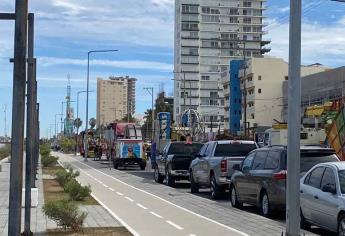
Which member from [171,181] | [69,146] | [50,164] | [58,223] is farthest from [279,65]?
[58,223]

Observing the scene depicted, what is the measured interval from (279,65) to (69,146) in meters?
43.8

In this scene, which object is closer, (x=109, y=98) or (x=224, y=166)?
(x=224, y=166)

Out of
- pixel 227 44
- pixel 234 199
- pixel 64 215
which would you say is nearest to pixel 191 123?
pixel 234 199

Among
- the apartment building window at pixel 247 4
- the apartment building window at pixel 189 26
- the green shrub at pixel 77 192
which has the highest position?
the apartment building window at pixel 247 4

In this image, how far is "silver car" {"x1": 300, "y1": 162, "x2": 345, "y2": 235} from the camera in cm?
1107

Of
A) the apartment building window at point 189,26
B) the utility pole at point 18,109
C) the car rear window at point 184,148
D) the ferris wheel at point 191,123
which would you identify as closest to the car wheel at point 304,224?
the utility pole at point 18,109

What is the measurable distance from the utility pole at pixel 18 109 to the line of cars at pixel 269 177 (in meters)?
6.23

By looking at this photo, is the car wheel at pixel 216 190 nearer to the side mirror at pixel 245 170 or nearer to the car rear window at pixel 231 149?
the car rear window at pixel 231 149

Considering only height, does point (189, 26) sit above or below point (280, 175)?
above

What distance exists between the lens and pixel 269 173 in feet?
49.1

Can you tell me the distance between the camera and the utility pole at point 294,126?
8.66 meters

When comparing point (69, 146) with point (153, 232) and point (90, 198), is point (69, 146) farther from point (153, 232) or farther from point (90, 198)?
point (153, 232)

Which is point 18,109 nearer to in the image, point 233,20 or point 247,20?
point 233,20

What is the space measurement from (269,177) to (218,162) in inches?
210
